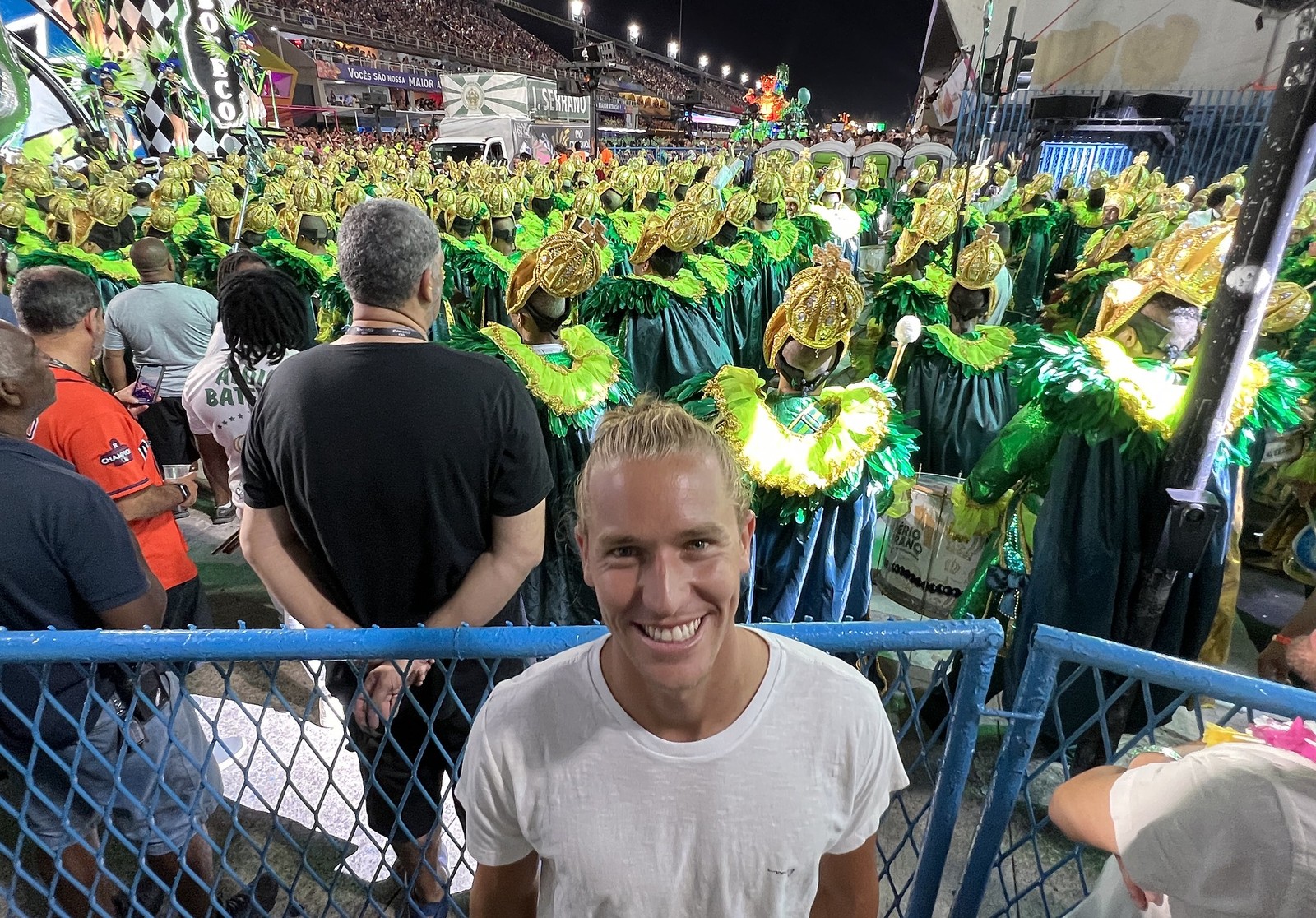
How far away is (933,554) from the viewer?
253 centimetres

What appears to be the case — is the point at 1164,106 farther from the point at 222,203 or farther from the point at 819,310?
the point at 222,203

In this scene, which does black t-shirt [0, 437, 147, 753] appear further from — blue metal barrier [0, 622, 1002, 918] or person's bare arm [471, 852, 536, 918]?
person's bare arm [471, 852, 536, 918]

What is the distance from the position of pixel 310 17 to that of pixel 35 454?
128 feet

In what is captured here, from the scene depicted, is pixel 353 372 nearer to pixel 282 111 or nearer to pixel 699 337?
pixel 699 337

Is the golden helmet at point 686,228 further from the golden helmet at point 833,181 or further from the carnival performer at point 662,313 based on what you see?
the golden helmet at point 833,181

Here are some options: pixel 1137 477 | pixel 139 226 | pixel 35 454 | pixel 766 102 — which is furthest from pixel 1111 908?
pixel 766 102

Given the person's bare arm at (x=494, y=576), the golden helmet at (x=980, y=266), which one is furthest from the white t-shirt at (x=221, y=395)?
the golden helmet at (x=980, y=266)

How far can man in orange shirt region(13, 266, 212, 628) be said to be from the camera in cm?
187

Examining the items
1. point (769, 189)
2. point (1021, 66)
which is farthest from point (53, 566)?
point (1021, 66)

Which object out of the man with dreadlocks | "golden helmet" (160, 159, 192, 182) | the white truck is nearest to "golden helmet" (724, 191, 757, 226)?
the man with dreadlocks

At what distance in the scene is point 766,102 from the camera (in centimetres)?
3012

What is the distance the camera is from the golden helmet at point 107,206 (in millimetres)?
5227

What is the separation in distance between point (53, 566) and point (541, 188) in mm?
7487

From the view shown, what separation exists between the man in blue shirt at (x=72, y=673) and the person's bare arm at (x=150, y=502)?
0.55 metres
